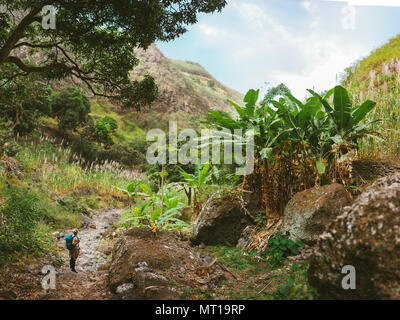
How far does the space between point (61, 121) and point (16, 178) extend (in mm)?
5590

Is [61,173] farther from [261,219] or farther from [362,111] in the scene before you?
[362,111]

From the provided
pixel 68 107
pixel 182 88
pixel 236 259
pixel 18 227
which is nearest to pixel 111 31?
pixel 18 227

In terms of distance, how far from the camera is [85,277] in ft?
8.41

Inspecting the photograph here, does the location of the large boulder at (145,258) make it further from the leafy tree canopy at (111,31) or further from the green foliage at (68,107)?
the green foliage at (68,107)

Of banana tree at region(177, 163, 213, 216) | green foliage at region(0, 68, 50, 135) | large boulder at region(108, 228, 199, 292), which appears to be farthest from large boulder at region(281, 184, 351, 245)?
green foliage at region(0, 68, 50, 135)

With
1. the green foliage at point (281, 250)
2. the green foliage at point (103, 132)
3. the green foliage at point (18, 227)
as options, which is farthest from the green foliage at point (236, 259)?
the green foliage at point (103, 132)

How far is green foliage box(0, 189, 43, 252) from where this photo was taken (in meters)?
2.63

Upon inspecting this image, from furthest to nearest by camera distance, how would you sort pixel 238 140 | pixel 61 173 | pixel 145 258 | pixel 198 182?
pixel 61 173, pixel 198 182, pixel 238 140, pixel 145 258

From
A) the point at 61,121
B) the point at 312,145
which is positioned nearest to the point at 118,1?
the point at 312,145

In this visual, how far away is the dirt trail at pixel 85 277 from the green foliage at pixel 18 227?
478 millimetres

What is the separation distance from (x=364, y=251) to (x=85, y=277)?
249 cm

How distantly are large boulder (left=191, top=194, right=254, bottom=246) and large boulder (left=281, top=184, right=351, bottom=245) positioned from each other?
77 centimetres

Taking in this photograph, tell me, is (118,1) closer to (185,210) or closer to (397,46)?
(185,210)

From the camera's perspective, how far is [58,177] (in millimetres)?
6543
